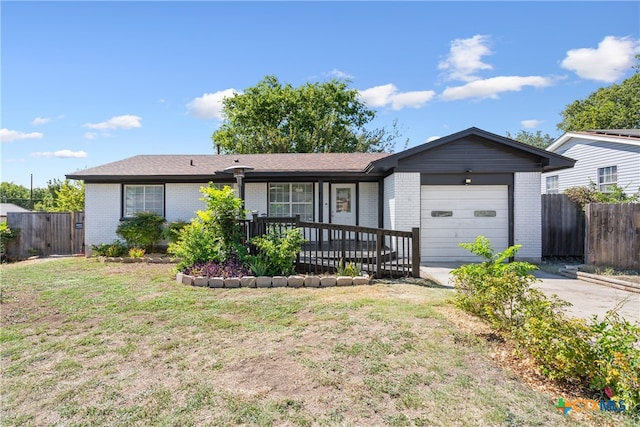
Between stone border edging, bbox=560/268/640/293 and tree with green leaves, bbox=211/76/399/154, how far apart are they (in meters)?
20.5

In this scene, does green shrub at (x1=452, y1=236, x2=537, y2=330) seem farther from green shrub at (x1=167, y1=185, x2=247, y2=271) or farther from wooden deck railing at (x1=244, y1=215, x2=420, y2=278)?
green shrub at (x1=167, y1=185, x2=247, y2=271)

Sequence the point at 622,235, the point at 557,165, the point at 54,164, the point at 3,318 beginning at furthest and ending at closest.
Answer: the point at 54,164 < the point at 557,165 < the point at 622,235 < the point at 3,318

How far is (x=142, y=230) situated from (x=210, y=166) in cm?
336

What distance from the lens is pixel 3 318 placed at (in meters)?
5.00

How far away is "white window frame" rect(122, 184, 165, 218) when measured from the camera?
12461mm

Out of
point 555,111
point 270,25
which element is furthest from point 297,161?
point 555,111

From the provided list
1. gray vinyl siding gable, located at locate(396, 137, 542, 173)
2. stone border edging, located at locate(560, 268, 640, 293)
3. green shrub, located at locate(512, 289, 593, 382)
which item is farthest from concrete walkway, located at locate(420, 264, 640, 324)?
gray vinyl siding gable, located at locate(396, 137, 542, 173)

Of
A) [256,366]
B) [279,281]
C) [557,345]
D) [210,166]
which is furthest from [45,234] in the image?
[557,345]

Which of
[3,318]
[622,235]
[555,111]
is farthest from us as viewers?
[555,111]

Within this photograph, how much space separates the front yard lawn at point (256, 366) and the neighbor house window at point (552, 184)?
1496 centimetres

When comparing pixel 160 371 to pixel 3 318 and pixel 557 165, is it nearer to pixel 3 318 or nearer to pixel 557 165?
pixel 3 318

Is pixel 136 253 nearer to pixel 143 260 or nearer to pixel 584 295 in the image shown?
pixel 143 260

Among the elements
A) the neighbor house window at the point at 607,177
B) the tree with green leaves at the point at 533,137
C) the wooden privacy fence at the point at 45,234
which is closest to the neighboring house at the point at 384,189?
the wooden privacy fence at the point at 45,234

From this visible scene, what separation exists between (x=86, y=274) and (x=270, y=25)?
9409 millimetres
